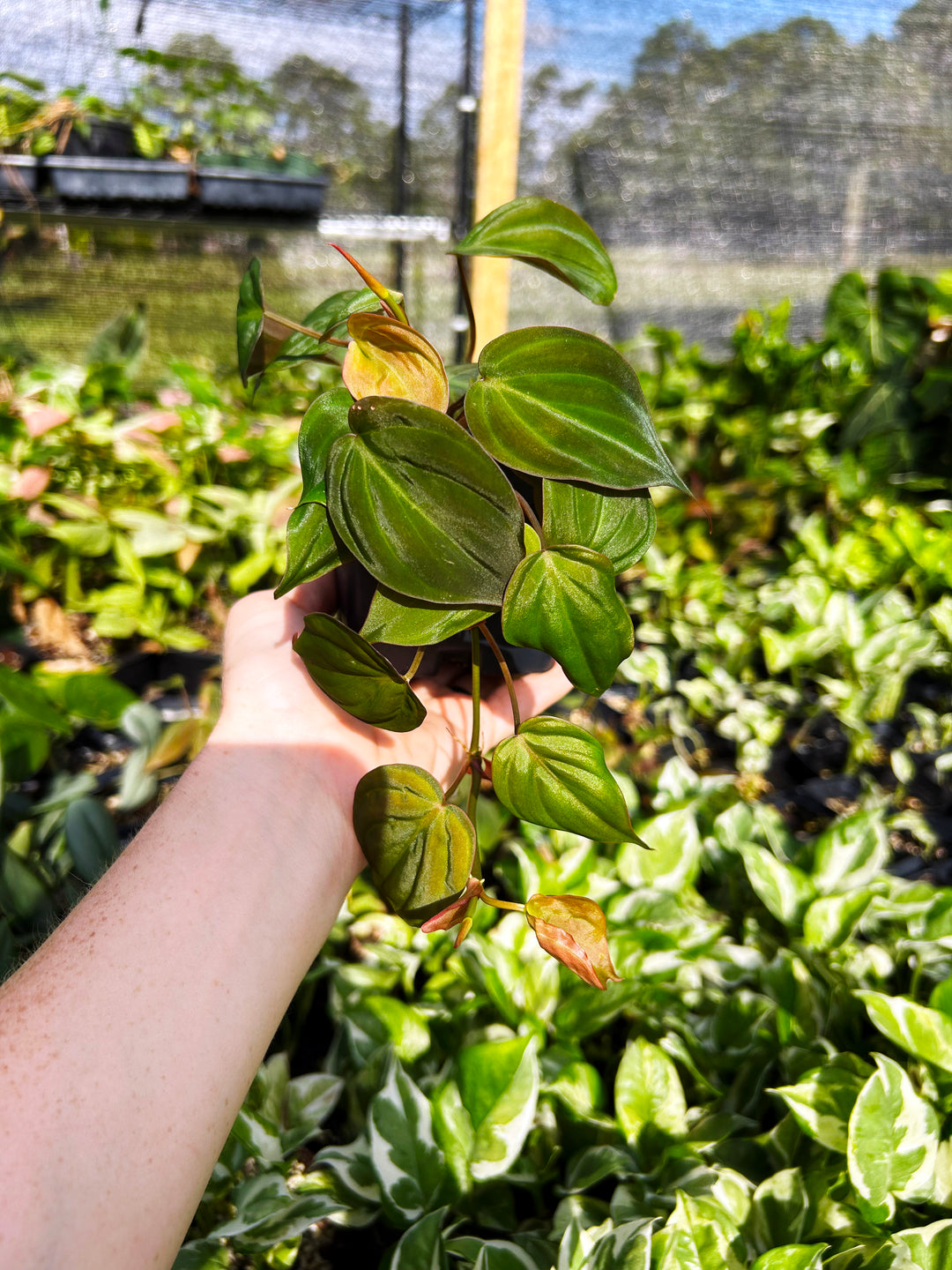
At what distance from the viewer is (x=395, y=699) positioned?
17.0 inches

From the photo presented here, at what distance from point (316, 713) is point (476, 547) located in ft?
0.74

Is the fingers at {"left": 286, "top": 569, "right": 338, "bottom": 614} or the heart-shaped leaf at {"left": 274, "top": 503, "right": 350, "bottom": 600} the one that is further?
the fingers at {"left": 286, "top": 569, "right": 338, "bottom": 614}

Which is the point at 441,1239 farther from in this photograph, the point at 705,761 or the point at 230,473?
the point at 230,473

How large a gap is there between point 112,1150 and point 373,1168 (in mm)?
298

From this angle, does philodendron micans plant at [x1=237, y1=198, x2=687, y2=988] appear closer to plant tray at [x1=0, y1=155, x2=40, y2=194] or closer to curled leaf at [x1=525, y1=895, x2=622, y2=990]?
curled leaf at [x1=525, y1=895, x2=622, y2=990]

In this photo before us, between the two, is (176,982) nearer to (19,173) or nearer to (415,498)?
(415,498)

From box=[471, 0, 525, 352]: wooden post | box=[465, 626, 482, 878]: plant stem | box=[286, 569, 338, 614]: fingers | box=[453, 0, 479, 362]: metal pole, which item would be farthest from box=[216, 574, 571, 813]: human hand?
box=[453, 0, 479, 362]: metal pole

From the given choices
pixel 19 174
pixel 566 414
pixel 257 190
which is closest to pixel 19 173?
pixel 19 174

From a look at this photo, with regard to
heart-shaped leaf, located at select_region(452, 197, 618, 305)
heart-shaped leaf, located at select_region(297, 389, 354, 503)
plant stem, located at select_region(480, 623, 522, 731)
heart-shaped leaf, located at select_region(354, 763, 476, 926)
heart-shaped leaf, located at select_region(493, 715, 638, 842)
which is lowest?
heart-shaped leaf, located at select_region(354, 763, 476, 926)

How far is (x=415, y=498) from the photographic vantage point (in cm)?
40

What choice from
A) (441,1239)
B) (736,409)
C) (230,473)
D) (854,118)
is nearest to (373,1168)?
(441,1239)

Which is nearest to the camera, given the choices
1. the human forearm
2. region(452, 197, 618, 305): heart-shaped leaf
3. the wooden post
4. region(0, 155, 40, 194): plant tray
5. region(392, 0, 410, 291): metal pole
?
the human forearm

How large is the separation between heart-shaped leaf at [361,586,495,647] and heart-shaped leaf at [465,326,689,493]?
0.24ft

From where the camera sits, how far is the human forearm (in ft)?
1.23
